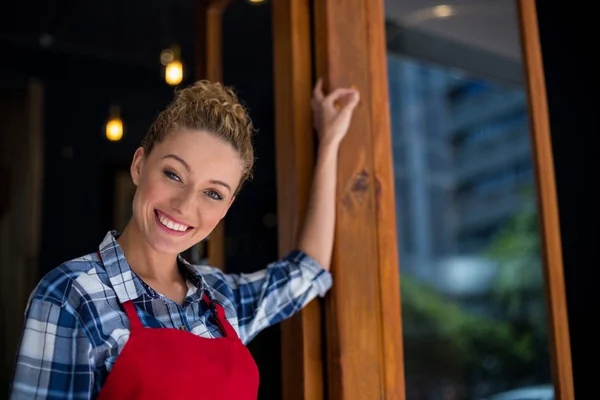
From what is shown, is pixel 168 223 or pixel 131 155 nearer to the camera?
pixel 168 223

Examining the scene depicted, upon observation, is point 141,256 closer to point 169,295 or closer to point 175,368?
point 169,295

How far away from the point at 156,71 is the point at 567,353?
1.58 metres

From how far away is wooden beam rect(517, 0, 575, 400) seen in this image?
1883mm

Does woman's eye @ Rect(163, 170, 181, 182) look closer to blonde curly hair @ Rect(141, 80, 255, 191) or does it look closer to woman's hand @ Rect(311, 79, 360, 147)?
blonde curly hair @ Rect(141, 80, 255, 191)

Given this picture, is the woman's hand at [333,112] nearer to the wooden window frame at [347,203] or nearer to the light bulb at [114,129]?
the wooden window frame at [347,203]

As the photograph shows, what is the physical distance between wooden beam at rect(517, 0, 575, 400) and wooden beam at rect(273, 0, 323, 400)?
0.81 m

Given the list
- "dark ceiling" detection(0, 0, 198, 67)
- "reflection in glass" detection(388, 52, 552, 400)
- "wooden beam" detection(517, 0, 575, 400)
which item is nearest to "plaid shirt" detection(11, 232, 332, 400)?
"wooden beam" detection(517, 0, 575, 400)

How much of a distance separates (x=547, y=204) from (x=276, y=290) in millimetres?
991

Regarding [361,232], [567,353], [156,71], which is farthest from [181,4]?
[567,353]

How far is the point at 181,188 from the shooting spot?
1.17 meters

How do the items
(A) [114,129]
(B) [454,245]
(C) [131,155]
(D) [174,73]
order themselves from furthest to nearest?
(B) [454,245]
(A) [114,129]
(D) [174,73]
(C) [131,155]

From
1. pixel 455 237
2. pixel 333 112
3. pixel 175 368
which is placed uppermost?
pixel 455 237

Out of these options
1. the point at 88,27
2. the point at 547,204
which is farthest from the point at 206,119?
the point at 88,27

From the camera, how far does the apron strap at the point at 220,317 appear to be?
4.04 ft
